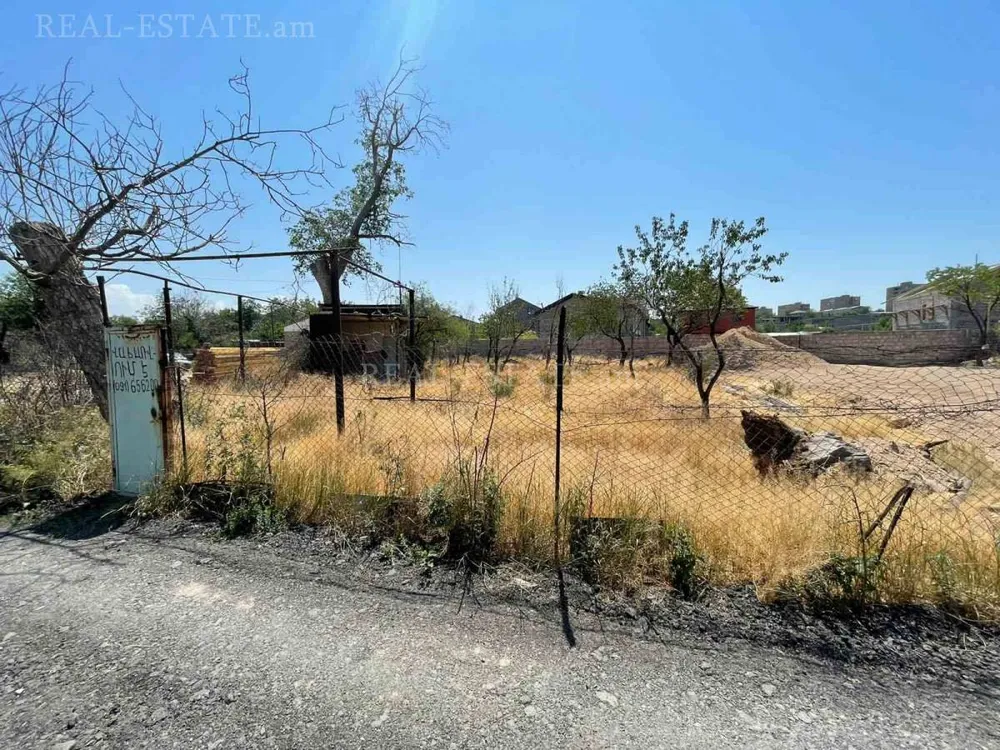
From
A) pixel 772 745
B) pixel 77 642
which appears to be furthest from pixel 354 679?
pixel 772 745

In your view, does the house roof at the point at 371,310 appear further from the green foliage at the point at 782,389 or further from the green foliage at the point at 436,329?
the green foliage at the point at 782,389

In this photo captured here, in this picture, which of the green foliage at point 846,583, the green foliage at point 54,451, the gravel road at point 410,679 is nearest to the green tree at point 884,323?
the green foliage at point 846,583

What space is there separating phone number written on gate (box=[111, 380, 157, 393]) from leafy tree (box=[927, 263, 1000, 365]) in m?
35.7

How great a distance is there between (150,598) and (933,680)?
401 centimetres

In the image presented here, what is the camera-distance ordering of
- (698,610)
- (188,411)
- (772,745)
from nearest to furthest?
(772,745) < (698,610) < (188,411)

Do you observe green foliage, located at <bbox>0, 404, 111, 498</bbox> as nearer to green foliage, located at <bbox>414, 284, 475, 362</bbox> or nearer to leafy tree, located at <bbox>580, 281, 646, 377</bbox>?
green foliage, located at <bbox>414, 284, 475, 362</bbox>

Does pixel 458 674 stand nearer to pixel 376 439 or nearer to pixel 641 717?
pixel 641 717

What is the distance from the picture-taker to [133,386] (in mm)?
4289

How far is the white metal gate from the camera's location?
13.8ft

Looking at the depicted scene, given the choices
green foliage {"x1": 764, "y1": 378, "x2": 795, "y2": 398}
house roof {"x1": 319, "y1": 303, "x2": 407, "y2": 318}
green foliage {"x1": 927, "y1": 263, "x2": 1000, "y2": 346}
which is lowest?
→ green foliage {"x1": 764, "y1": 378, "x2": 795, "y2": 398}

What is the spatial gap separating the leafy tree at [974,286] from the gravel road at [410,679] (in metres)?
33.7

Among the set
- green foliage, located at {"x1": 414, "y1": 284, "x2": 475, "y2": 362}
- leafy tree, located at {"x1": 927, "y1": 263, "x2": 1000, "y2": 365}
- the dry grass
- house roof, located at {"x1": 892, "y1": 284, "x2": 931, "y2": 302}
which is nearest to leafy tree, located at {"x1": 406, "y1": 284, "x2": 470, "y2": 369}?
green foliage, located at {"x1": 414, "y1": 284, "x2": 475, "y2": 362}

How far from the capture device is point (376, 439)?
555 centimetres

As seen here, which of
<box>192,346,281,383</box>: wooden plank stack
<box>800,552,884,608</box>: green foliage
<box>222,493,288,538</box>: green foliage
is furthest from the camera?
<box>192,346,281,383</box>: wooden plank stack
